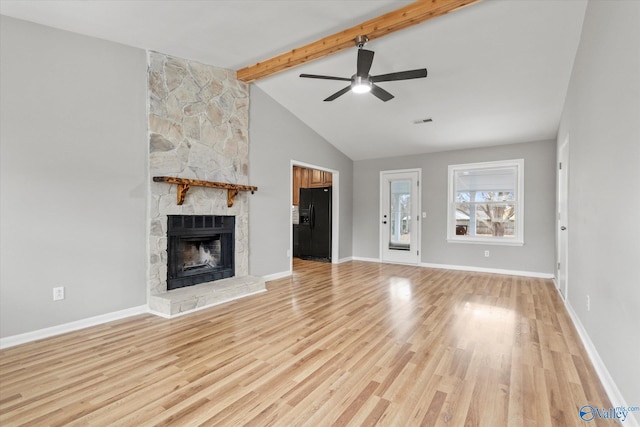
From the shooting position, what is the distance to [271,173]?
517 centimetres

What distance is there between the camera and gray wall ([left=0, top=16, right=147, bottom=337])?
8.79ft

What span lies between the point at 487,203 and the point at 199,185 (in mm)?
5169

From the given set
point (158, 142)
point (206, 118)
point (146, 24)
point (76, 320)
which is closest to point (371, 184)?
point (206, 118)

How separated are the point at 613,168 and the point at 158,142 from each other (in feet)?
13.6

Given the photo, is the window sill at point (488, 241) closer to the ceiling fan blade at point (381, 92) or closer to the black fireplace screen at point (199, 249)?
the ceiling fan blade at point (381, 92)

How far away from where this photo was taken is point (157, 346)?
264cm

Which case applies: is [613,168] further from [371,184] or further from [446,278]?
[371,184]

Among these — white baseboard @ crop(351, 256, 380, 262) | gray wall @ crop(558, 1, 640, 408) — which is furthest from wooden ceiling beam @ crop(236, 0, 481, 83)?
white baseboard @ crop(351, 256, 380, 262)

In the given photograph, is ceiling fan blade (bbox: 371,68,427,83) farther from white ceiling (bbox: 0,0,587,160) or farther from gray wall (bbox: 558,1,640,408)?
gray wall (bbox: 558,1,640,408)

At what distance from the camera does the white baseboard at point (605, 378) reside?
1.56 m

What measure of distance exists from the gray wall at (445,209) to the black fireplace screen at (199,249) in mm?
3683

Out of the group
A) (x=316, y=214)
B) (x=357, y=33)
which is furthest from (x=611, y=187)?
(x=316, y=214)

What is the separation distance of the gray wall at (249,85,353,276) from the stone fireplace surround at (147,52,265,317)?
7.6 inches

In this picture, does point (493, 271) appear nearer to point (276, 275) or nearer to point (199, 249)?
point (276, 275)
